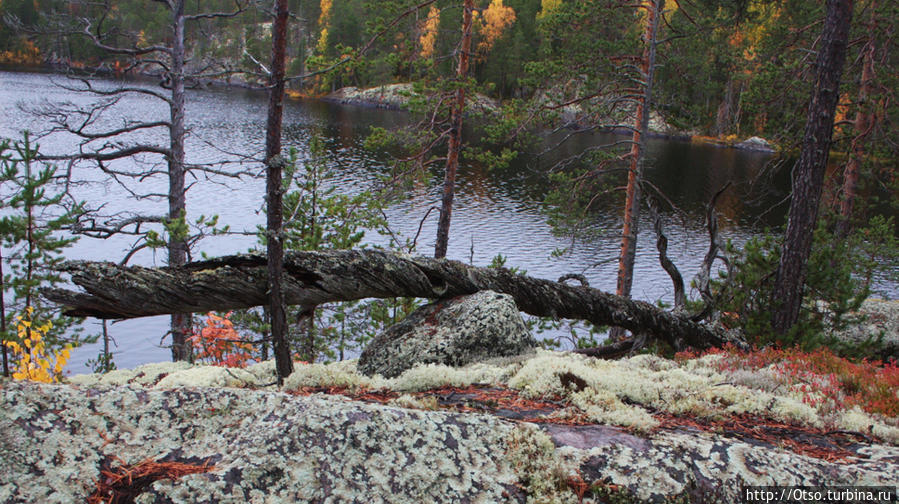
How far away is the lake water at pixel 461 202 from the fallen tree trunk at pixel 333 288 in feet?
19.7

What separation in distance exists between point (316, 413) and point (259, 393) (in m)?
0.54

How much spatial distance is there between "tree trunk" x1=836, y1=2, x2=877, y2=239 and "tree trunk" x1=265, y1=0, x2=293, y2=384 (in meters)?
17.4

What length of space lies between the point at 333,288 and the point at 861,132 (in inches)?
751

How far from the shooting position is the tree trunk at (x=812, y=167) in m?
9.78

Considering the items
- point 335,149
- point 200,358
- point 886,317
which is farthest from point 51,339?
point 335,149

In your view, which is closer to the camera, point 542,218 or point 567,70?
point 567,70

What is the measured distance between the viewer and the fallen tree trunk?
6395 millimetres

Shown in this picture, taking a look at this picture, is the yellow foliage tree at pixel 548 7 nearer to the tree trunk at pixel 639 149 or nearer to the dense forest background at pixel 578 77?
the dense forest background at pixel 578 77

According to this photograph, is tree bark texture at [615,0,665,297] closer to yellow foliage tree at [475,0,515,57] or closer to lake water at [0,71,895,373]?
lake water at [0,71,895,373]

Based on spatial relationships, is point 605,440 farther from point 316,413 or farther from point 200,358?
point 200,358

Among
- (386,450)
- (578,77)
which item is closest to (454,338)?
(386,450)

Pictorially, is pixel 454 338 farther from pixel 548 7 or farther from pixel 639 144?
pixel 548 7

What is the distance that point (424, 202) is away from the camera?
3906cm

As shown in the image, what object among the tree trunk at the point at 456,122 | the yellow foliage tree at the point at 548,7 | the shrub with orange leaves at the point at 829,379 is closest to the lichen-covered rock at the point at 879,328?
the shrub with orange leaves at the point at 829,379
